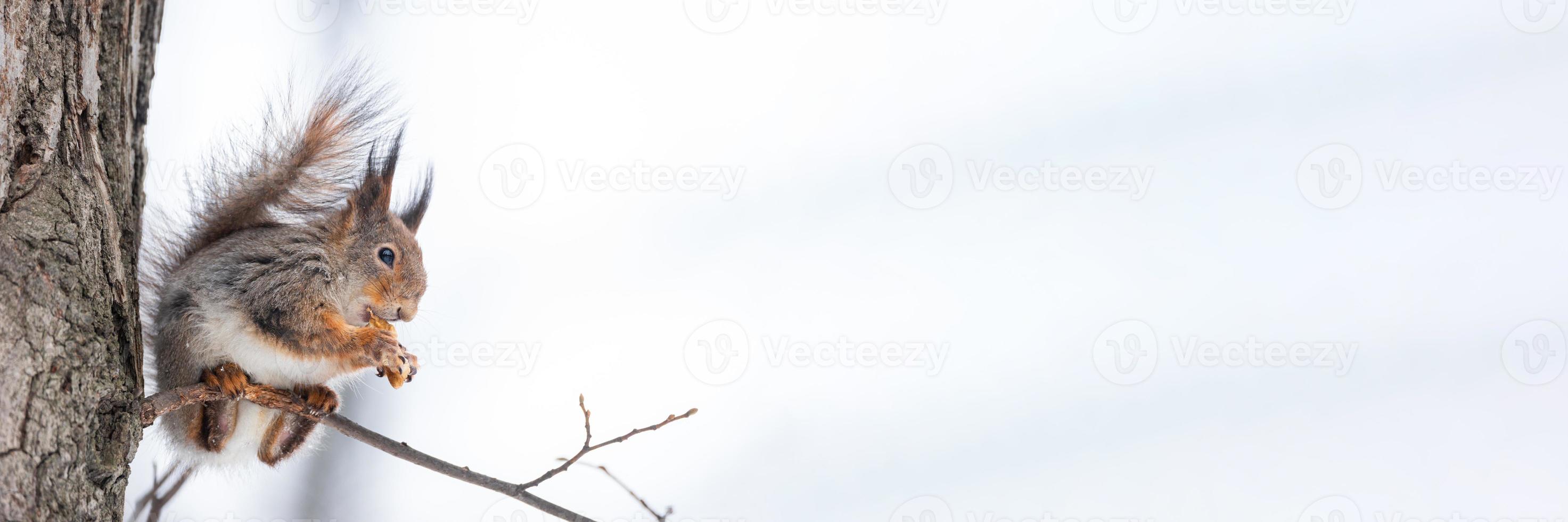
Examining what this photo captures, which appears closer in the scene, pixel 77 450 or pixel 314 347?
pixel 77 450

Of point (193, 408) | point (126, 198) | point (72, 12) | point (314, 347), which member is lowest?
point (193, 408)

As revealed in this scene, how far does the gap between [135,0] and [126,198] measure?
0.34 m

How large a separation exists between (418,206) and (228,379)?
52 centimetres

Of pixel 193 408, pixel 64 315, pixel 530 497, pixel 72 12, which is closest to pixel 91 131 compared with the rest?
pixel 72 12

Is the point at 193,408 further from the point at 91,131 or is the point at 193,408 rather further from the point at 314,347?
the point at 91,131

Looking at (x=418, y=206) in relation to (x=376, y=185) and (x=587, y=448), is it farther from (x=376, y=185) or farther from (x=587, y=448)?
(x=587, y=448)

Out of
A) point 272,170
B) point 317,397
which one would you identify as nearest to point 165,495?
point 317,397

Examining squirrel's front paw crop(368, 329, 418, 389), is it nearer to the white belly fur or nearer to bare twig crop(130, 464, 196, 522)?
the white belly fur

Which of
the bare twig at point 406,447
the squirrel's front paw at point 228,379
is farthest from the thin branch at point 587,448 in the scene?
the squirrel's front paw at point 228,379

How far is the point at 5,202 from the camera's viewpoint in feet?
3.51

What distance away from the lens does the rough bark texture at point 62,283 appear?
38.6 inches

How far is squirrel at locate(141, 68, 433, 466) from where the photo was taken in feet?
4.82

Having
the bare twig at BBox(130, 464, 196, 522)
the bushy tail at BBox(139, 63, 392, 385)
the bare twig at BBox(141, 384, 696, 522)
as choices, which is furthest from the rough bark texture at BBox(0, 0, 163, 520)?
the bare twig at BBox(130, 464, 196, 522)

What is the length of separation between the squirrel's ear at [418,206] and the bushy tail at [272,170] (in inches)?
5.5
